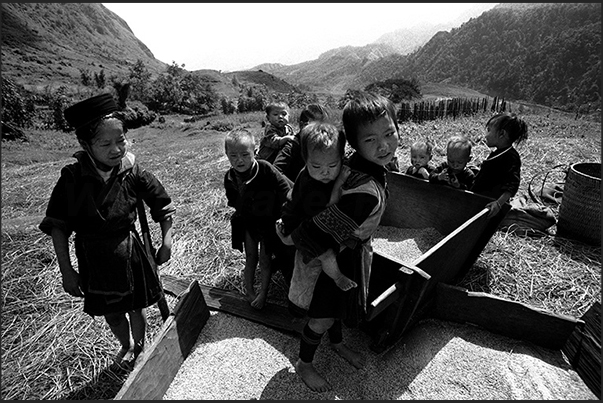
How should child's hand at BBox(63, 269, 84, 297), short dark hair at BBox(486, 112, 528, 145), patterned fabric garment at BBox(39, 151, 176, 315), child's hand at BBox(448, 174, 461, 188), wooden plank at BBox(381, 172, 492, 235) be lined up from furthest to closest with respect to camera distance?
child's hand at BBox(448, 174, 461, 188) < wooden plank at BBox(381, 172, 492, 235) < short dark hair at BBox(486, 112, 528, 145) < child's hand at BBox(63, 269, 84, 297) < patterned fabric garment at BBox(39, 151, 176, 315)

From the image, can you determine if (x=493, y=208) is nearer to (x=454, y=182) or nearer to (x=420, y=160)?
(x=454, y=182)

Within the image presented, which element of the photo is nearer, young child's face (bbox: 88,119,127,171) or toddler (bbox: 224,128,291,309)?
young child's face (bbox: 88,119,127,171)

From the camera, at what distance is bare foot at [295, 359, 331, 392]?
89.0 inches

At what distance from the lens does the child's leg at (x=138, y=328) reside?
8.30 feet

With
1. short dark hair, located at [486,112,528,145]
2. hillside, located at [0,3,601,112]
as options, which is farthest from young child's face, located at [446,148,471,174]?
hillside, located at [0,3,601,112]

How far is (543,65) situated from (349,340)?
96470 millimetres

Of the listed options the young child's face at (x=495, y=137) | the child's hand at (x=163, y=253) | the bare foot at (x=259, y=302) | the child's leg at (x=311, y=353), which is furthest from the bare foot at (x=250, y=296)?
the young child's face at (x=495, y=137)

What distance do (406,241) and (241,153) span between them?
85.8 inches

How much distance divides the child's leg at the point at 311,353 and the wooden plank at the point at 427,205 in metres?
2.02

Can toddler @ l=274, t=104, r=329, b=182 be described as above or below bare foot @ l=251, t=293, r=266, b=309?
above

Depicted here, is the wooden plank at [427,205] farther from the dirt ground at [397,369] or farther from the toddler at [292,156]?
the toddler at [292,156]

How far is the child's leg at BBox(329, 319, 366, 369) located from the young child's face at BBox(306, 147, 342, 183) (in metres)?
1.16

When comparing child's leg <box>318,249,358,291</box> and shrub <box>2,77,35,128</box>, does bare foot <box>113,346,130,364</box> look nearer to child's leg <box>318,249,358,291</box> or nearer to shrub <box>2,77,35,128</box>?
child's leg <box>318,249,358,291</box>

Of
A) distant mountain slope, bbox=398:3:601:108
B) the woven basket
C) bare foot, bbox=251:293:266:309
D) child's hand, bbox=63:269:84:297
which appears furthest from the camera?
distant mountain slope, bbox=398:3:601:108
